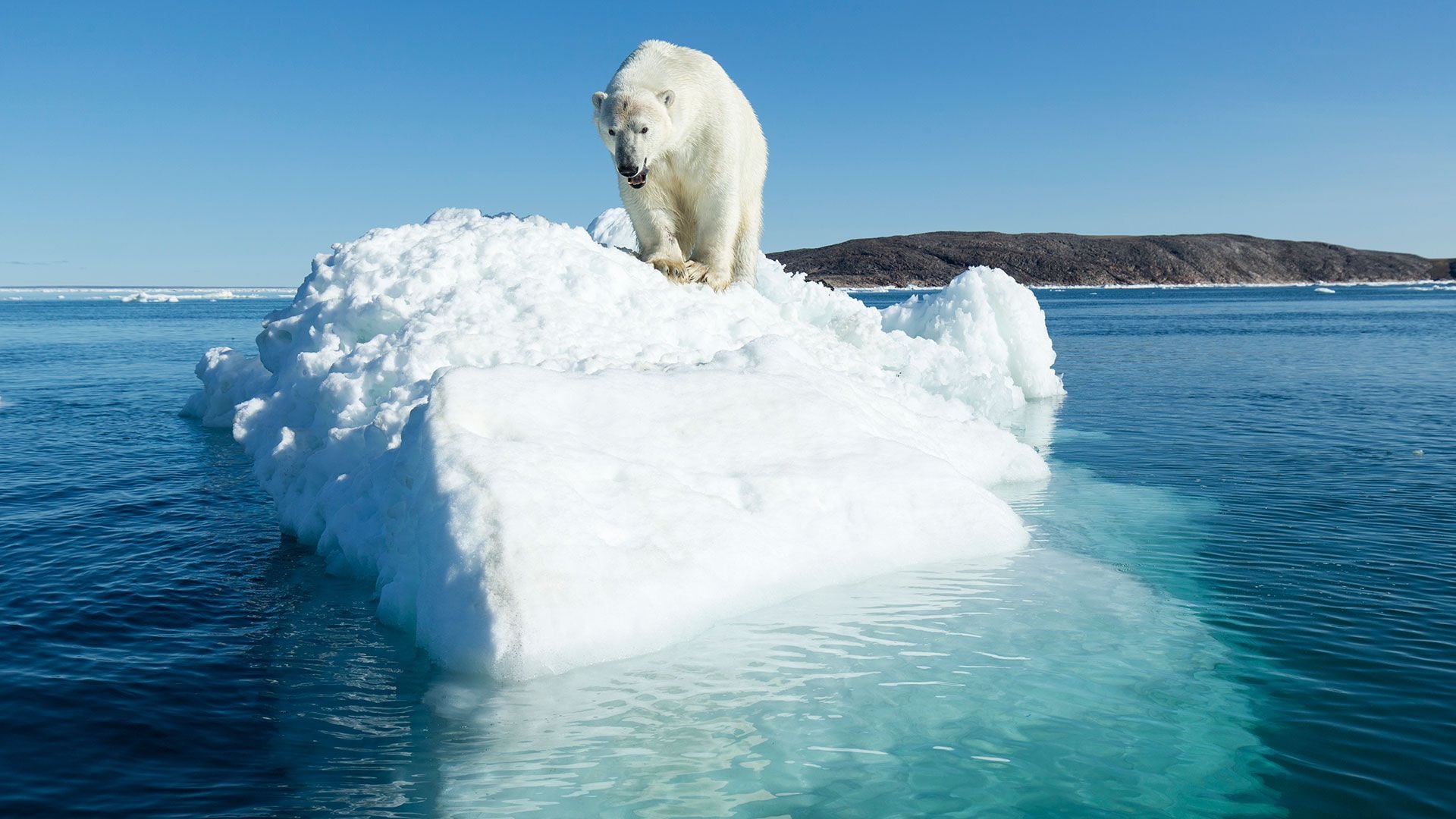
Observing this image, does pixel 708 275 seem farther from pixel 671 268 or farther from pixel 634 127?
pixel 634 127

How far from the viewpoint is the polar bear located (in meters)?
6.53

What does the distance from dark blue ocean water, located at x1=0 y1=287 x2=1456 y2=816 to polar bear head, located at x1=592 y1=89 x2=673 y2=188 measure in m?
3.28

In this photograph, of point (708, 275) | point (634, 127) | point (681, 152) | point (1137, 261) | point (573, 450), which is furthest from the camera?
point (1137, 261)

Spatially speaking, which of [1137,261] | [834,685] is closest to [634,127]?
[834,685]

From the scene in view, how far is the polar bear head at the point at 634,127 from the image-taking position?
642 cm

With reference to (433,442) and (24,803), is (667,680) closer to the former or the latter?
(433,442)

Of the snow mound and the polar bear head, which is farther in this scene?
the polar bear head

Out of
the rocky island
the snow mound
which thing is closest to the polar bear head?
the snow mound

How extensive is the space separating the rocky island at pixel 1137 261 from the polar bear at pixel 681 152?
106661 millimetres

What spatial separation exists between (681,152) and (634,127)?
956 mm

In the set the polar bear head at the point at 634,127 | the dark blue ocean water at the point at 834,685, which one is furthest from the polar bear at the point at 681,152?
the dark blue ocean water at the point at 834,685

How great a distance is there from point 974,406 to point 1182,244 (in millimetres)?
131058

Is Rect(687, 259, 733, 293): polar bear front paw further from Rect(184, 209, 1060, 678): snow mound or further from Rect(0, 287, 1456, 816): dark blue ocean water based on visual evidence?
Rect(0, 287, 1456, 816): dark blue ocean water

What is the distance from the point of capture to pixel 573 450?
4.58m
